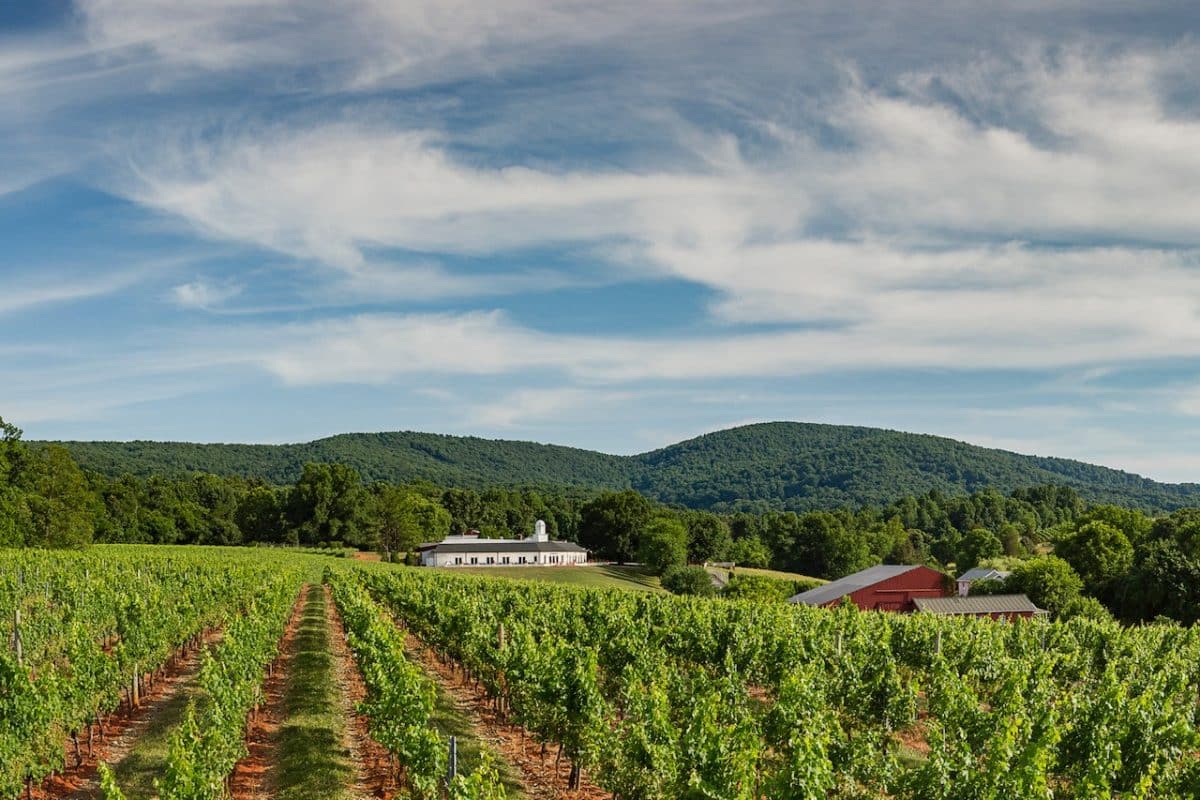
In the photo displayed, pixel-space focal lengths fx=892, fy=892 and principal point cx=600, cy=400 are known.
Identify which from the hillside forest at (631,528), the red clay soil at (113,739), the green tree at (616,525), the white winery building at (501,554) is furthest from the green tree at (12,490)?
the green tree at (616,525)

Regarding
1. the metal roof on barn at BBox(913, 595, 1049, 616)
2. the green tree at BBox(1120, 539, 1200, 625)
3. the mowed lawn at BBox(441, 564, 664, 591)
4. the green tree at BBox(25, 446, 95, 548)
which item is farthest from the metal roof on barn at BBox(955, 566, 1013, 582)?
the green tree at BBox(25, 446, 95, 548)

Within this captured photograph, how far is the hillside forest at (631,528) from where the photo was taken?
177ft

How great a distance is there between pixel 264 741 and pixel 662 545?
68.4 meters

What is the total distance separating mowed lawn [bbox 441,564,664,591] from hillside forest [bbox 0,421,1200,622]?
100.0 inches

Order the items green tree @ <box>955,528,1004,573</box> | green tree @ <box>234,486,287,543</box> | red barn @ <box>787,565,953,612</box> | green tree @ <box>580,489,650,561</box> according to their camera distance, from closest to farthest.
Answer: red barn @ <box>787,565,953,612</box> → green tree @ <box>580,489,650,561</box> → green tree @ <box>955,528,1004,573</box> → green tree @ <box>234,486,287,543</box>

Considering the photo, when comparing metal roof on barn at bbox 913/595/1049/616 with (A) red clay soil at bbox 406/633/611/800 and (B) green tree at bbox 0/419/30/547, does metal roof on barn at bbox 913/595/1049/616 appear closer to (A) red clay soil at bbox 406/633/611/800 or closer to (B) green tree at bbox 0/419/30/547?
(A) red clay soil at bbox 406/633/611/800

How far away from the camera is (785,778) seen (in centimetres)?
1117

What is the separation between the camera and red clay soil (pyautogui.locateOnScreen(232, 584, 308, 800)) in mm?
15219

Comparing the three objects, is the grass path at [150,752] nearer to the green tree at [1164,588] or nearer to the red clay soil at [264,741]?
the red clay soil at [264,741]

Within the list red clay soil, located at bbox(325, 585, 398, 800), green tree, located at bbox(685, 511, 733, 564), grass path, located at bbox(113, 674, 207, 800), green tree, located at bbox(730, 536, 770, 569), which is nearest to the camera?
grass path, located at bbox(113, 674, 207, 800)

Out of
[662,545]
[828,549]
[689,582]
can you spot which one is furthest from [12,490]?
[828,549]

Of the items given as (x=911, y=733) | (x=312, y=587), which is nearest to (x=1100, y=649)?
(x=911, y=733)

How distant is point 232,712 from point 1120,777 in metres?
15.0

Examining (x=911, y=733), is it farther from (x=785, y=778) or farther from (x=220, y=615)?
(x=220, y=615)
